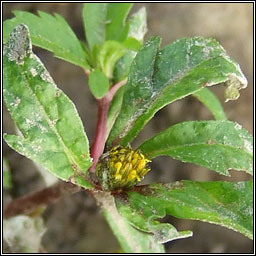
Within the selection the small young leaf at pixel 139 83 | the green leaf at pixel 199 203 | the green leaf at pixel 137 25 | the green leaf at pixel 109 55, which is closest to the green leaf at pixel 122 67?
the green leaf at pixel 109 55

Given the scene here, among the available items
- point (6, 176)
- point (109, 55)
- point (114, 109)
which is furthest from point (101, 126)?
point (6, 176)

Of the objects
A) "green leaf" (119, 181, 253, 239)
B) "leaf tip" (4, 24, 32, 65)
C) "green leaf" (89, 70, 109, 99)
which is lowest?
"green leaf" (119, 181, 253, 239)

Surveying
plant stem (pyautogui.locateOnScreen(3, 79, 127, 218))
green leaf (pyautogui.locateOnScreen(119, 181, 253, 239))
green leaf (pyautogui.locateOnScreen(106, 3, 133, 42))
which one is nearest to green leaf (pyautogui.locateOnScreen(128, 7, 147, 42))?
green leaf (pyautogui.locateOnScreen(106, 3, 133, 42))

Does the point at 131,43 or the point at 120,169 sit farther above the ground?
the point at 131,43

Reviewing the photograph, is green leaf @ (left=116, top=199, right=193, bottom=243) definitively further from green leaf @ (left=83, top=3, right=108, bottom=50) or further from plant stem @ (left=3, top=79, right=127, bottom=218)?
green leaf @ (left=83, top=3, right=108, bottom=50)

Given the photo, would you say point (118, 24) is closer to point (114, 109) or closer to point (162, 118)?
point (114, 109)

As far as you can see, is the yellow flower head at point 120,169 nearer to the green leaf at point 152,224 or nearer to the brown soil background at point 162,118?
the green leaf at point 152,224
